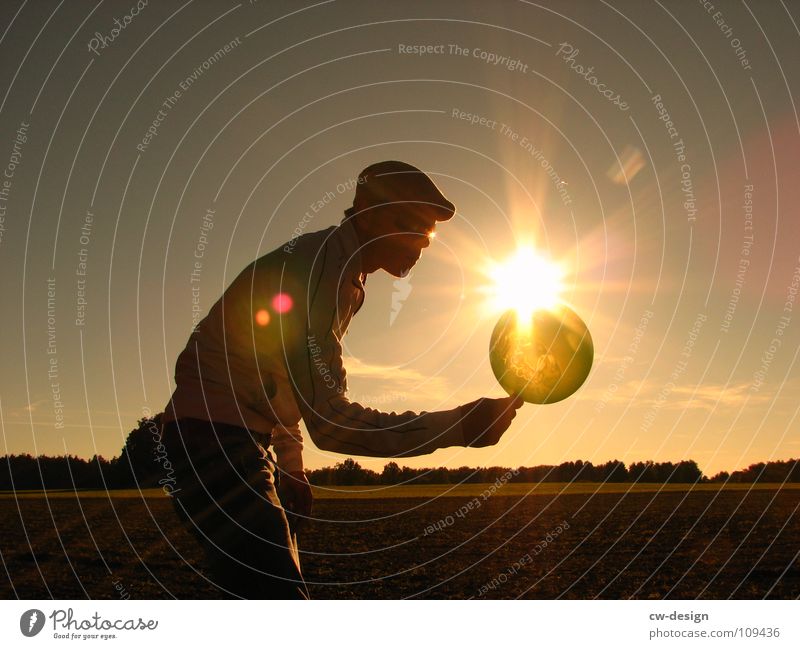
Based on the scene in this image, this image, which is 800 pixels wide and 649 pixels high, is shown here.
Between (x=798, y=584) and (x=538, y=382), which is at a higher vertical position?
(x=538, y=382)

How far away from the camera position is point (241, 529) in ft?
16.8

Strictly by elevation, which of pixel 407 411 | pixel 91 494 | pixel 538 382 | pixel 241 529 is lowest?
pixel 241 529

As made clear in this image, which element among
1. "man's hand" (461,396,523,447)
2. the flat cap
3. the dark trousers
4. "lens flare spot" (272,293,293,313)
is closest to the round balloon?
"man's hand" (461,396,523,447)

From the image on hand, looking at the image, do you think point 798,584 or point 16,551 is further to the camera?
point 16,551

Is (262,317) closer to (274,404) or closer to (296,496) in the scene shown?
(274,404)

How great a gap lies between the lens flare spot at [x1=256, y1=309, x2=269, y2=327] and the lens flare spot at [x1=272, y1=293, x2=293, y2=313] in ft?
0.26

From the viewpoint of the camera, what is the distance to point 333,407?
17.6ft

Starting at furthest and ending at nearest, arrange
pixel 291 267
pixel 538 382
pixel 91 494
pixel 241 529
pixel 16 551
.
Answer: pixel 91 494 → pixel 16 551 → pixel 538 382 → pixel 291 267 → pixel 241 529

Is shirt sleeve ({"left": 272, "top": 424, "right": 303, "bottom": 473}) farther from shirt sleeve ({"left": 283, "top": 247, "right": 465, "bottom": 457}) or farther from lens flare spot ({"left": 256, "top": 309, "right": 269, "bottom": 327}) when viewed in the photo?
lens flare spot ({"left": 256, "top": 309, "right": 269, "bottom": 327})

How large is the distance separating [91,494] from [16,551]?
3154 centimetres

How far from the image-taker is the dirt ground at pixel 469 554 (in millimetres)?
14273
